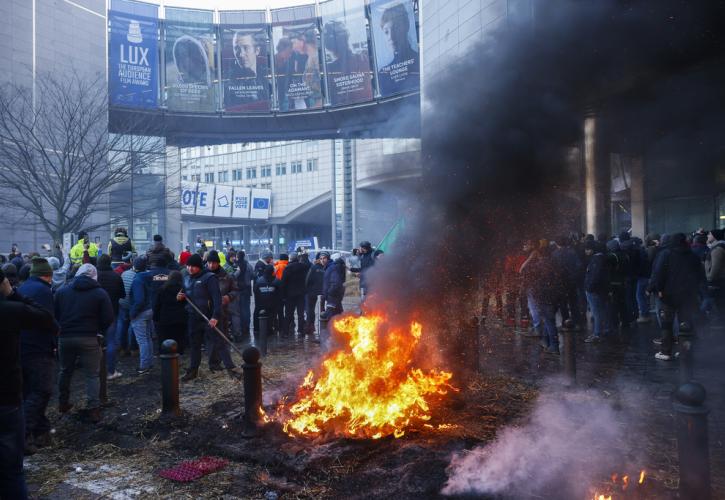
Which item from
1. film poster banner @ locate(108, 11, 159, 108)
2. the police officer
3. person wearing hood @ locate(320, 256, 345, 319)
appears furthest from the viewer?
film poster banner @ locate(108, 11, 159, 108)

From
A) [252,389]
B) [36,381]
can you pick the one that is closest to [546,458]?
[252,389]

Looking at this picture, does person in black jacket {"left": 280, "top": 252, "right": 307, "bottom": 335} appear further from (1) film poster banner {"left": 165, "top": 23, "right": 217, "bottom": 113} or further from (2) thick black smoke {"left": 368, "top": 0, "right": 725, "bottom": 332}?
(1) film poster banner {"left": 165, "top": 23, "right": 217, "bottom": 113}

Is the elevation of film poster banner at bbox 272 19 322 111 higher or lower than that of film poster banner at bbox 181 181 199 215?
higher

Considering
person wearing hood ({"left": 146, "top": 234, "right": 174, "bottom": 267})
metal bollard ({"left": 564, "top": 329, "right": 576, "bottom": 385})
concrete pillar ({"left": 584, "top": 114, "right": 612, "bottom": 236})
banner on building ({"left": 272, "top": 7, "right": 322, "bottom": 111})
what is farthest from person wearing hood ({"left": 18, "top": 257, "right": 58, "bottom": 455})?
banner on building ({"left": 272, "top": 7, "right": 322, "bottom": 111})

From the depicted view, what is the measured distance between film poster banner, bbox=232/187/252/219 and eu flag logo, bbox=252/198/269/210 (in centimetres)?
77

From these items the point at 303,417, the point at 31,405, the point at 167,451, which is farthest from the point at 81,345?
the point at 303,417

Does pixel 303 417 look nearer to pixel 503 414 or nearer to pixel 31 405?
pixel 503 414

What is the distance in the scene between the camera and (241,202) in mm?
41844

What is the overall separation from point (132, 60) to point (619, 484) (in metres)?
28.8

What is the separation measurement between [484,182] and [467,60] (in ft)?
5.59

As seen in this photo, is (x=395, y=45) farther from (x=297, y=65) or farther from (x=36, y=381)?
(x=36, y=381)

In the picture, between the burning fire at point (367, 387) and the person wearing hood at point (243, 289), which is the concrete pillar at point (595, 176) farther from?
the person wearing hood at point (243, 289)

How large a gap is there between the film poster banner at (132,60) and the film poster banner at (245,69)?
416cm

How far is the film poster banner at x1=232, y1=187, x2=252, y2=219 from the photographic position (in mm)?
41094
